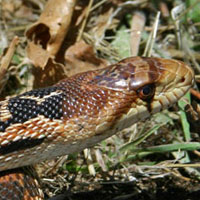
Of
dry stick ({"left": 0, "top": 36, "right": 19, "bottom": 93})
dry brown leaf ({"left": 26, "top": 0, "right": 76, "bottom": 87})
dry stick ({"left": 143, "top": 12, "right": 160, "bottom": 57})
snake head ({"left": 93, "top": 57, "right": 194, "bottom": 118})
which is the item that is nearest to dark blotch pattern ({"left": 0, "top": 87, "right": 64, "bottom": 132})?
snake head ({"left": 93, "top": 57, "right": 194, "bottom": 118})

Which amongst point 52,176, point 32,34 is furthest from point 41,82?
point 52,176

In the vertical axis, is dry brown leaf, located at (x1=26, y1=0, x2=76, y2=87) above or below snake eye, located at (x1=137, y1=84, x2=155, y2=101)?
above

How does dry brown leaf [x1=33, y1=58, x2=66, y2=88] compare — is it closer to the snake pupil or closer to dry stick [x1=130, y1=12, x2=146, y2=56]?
dry stick [x1=130, y1=12, x2=146, y2=56]

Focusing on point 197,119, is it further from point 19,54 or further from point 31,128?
point 19,54

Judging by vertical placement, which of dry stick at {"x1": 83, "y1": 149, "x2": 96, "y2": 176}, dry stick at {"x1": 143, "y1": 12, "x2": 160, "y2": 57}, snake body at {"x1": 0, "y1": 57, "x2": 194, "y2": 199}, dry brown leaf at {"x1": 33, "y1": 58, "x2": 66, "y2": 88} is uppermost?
dry stick at {"x1": 143, "y1": 12, "x2": 160, "y2": 57}

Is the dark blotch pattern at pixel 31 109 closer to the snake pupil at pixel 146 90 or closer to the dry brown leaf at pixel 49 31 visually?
the snake pupil at pixel 146 90

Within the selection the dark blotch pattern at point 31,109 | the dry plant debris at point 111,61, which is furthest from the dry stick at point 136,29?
the dark blotch pattern at point 31,109

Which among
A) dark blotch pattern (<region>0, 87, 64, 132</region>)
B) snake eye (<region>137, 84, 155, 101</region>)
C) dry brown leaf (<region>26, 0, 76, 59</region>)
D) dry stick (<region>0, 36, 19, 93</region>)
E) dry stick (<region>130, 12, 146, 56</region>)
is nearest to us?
dark blotch pattern (<region>0, 87, 64, 132</region>)
